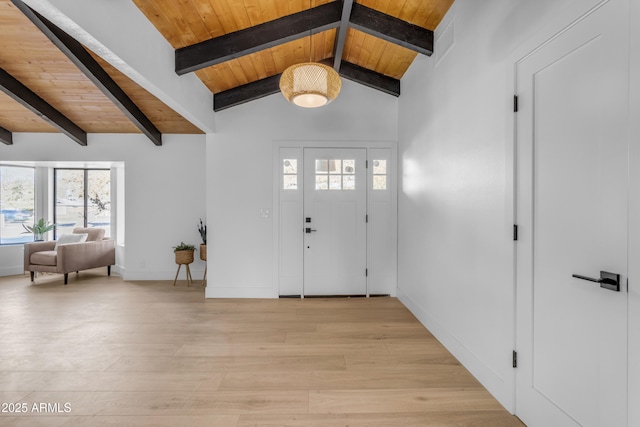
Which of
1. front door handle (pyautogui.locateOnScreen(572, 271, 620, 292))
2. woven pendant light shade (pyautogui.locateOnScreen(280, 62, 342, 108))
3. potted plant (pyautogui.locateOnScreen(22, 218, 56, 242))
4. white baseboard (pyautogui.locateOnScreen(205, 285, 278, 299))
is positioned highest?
woven pendant light shade (pyautogui.locateOnScreen(280, 62, 342, 108))

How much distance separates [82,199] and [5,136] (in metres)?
1.70

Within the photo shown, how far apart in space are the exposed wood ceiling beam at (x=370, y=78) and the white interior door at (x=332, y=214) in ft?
3.00

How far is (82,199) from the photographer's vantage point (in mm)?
6469

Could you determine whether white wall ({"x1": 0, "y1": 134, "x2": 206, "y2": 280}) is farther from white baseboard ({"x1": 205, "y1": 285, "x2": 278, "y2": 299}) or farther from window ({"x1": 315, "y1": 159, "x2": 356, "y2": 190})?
window ({"x1": 315, "y1": 159, "x2": 356, "y2": 190})

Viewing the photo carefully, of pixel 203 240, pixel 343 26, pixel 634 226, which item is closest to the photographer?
pixel 634 226

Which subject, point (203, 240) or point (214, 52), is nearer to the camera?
point (214, 52)

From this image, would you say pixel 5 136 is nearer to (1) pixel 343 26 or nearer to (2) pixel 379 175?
(1) pixel 343 26

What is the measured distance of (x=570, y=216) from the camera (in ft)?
4.90

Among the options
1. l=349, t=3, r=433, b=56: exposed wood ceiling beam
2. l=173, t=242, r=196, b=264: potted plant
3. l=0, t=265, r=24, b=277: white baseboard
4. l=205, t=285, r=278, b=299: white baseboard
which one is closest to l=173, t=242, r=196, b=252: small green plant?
l=173, t=242, r=196, b=264: potted plant

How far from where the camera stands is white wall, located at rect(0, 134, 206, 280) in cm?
530

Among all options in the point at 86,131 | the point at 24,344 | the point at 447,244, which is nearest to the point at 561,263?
the point at 447,244

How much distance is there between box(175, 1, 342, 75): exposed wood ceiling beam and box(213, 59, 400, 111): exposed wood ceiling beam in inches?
42.5

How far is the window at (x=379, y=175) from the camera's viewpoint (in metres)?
4.32

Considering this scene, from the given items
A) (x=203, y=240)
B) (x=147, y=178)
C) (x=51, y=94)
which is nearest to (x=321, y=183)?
(x=203, y=240)
